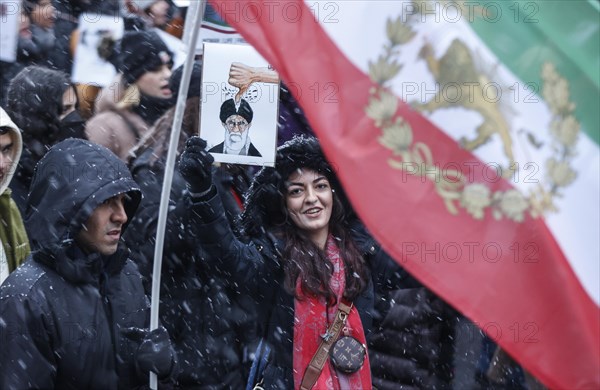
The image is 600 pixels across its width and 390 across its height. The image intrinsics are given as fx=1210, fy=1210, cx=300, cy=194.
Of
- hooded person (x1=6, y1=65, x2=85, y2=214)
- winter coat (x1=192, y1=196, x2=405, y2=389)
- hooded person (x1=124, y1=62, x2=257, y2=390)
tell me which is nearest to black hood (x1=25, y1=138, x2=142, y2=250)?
winter coat (x1=192, y1=196, x2=405, y2=389)

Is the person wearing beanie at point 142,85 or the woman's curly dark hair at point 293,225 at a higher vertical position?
the person wearing beanie at point 142,85

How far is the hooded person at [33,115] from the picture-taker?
591cm

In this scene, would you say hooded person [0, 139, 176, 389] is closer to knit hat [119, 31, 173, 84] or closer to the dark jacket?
the dark jacket

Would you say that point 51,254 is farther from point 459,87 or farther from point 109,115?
point 109,115

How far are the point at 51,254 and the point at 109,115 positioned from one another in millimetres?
1979

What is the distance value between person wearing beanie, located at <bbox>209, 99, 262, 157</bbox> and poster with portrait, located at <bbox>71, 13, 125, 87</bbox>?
61.0 inches

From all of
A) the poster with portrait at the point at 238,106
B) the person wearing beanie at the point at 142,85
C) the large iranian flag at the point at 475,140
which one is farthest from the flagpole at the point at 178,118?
the person wearing beanie at the point at 142,85

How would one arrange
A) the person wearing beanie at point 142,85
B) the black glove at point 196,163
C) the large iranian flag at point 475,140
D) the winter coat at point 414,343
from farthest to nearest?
1. the person wearing beanie at point 142,85
2. the winter coat at point 414,343
3. the black glove at point 196,163
4. the large iranian flag at point 475,140

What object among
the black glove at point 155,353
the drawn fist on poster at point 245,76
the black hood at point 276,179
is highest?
the drawn fist on poster at point 245,76

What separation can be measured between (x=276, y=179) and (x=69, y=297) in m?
1.30

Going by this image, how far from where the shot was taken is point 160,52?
6359mm

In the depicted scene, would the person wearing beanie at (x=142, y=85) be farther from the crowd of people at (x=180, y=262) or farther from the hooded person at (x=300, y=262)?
the hooded person at (x=300, y=262)

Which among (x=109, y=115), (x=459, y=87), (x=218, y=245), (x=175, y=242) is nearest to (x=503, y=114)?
(x=459, y=87)

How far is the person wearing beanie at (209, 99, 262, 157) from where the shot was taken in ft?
16.8
